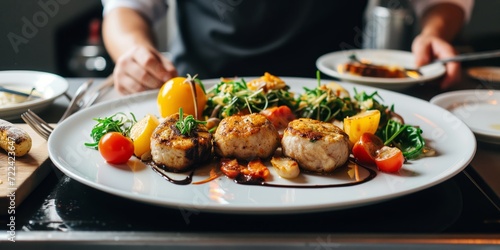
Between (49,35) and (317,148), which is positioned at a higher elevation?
(317,148)

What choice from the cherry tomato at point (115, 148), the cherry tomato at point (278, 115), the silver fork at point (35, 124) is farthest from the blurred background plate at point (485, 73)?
the silver fork at point (35, 124)

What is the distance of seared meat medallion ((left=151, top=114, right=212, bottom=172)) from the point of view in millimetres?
1315

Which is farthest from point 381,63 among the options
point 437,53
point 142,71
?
point 142,71

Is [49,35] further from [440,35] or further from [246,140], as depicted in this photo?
[246,140]

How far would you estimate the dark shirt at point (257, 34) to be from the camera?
272 centimetres

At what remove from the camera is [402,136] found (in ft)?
5.27

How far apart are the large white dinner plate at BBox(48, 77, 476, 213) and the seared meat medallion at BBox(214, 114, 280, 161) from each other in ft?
0.34

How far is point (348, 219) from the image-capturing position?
1.16 m

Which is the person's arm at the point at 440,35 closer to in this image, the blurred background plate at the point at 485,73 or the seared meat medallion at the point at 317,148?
the blurred background plate at the point at 485,73

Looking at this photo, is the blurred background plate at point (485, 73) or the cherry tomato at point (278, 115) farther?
the blurred background plate at point (485, 73)

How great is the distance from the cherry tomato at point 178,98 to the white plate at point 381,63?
2.52 ft

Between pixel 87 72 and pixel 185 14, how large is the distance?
188 cm

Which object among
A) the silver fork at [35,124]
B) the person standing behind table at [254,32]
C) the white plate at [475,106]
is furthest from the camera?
the person standing behind table at [254,32]

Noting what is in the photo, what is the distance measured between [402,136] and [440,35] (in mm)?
1448
